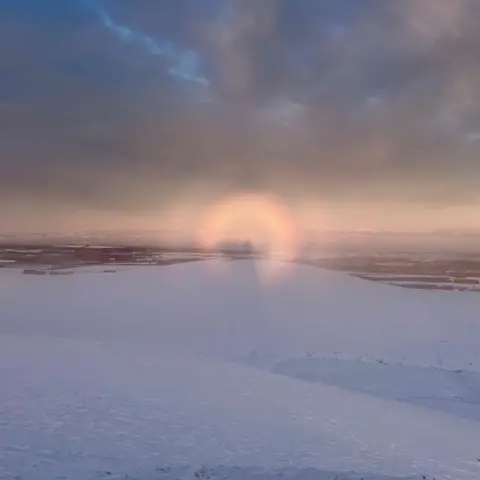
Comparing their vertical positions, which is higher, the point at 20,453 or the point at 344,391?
the point at 20,453

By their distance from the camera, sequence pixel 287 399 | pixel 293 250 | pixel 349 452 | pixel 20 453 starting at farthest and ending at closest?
pixel 293 250
pixel 287 399
pixel 349 452
pixel 20 453

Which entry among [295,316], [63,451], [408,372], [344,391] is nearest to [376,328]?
[295,316]

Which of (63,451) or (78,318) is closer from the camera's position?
(63,451)

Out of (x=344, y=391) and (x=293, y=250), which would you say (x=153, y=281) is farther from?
(x=293, y=250)

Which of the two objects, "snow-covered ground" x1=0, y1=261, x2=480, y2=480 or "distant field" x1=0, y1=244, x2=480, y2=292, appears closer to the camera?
"snow-covered ground" x1=0, y1=261, x2=480, y2=480

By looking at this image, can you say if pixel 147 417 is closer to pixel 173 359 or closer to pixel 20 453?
pixel 20 453

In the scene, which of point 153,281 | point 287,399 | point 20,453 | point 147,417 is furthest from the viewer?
point 153,281

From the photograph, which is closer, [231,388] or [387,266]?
[231,388]

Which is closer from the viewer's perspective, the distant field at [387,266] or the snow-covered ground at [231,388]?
the snow-covered ground at [231,388]
